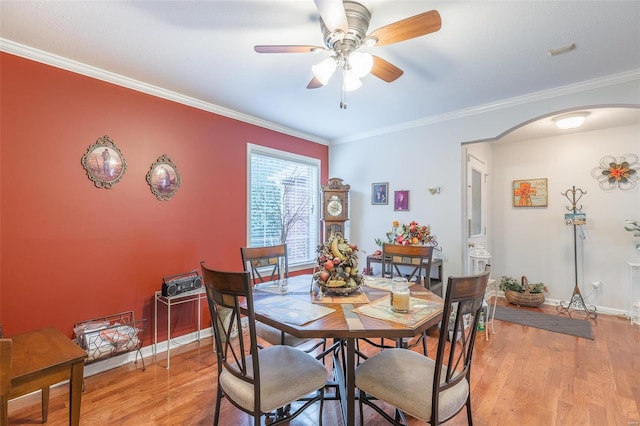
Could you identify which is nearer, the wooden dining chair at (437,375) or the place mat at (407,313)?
the wooden dining chair at (437,375)

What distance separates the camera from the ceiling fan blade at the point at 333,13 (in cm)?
135

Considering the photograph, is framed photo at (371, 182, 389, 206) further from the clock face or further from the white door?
the white door

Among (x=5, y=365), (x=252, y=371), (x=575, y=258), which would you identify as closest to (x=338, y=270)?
(x=252, y=371)

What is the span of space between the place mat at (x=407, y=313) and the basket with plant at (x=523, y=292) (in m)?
3.44

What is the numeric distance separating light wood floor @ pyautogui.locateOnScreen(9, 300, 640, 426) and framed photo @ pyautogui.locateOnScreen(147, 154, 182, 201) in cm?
155

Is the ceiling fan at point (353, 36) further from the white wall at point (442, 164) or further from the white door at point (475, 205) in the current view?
the white door at point (475, 205)

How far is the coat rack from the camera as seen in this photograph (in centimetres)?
397

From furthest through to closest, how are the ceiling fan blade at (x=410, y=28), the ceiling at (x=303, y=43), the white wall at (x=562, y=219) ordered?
the white wall at (x=562, y=219), the ceiling at (x=303, y=43), the ceiling fan blade at (x=410, y=28)

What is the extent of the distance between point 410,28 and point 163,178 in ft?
8.24

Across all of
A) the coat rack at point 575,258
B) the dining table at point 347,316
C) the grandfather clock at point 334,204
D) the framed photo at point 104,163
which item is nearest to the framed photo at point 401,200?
the grandfather clock at point 334,204

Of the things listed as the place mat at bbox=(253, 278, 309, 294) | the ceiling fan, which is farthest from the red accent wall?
the ceiling fan

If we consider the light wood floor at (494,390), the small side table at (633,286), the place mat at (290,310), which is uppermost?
the place mat at (290,310)

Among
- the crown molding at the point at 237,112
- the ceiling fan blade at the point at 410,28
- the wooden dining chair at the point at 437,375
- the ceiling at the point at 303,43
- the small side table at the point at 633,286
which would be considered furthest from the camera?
the small side table at the point at 633,286

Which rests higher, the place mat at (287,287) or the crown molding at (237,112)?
the crown molding at (237,112)
